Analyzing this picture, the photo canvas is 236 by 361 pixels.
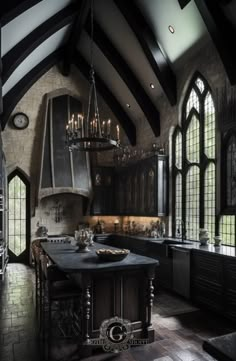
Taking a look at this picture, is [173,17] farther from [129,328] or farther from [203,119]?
[129,328]

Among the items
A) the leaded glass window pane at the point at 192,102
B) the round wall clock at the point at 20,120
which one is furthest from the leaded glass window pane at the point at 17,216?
the leaded glass window pane at the point at 192,102

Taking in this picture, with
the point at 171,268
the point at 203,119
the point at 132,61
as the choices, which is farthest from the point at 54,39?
the point at 171,268

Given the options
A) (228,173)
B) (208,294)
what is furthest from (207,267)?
(228,173)

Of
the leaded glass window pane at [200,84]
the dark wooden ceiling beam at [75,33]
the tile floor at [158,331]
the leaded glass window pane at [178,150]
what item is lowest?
the tile floor at [158,331]

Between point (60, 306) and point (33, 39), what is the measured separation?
560cm

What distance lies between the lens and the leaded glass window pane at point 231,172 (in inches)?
204

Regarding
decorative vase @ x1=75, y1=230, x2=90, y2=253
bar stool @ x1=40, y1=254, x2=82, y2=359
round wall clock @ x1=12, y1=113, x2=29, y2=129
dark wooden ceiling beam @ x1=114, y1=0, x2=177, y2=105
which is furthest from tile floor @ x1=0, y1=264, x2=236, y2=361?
round wall clock @ x1=12, y1=113, x2=29, y2=129

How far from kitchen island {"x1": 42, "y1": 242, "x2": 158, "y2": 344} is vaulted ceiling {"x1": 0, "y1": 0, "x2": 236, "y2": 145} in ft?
12.3

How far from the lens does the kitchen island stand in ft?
11.4

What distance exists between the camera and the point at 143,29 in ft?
22.0

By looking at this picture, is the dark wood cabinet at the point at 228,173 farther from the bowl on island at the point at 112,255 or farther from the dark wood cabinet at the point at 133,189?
the bowl on island at the point at 112,255

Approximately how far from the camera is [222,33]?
17.2 feet

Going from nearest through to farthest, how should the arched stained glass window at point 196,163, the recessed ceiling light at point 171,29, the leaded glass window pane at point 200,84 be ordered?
the arched stained glass window at point 196,163 < the recessed ceiling light at point 171,29 < the leaded glass window pane at point 200,84

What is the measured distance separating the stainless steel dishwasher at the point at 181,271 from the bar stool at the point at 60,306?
82.2 inches
